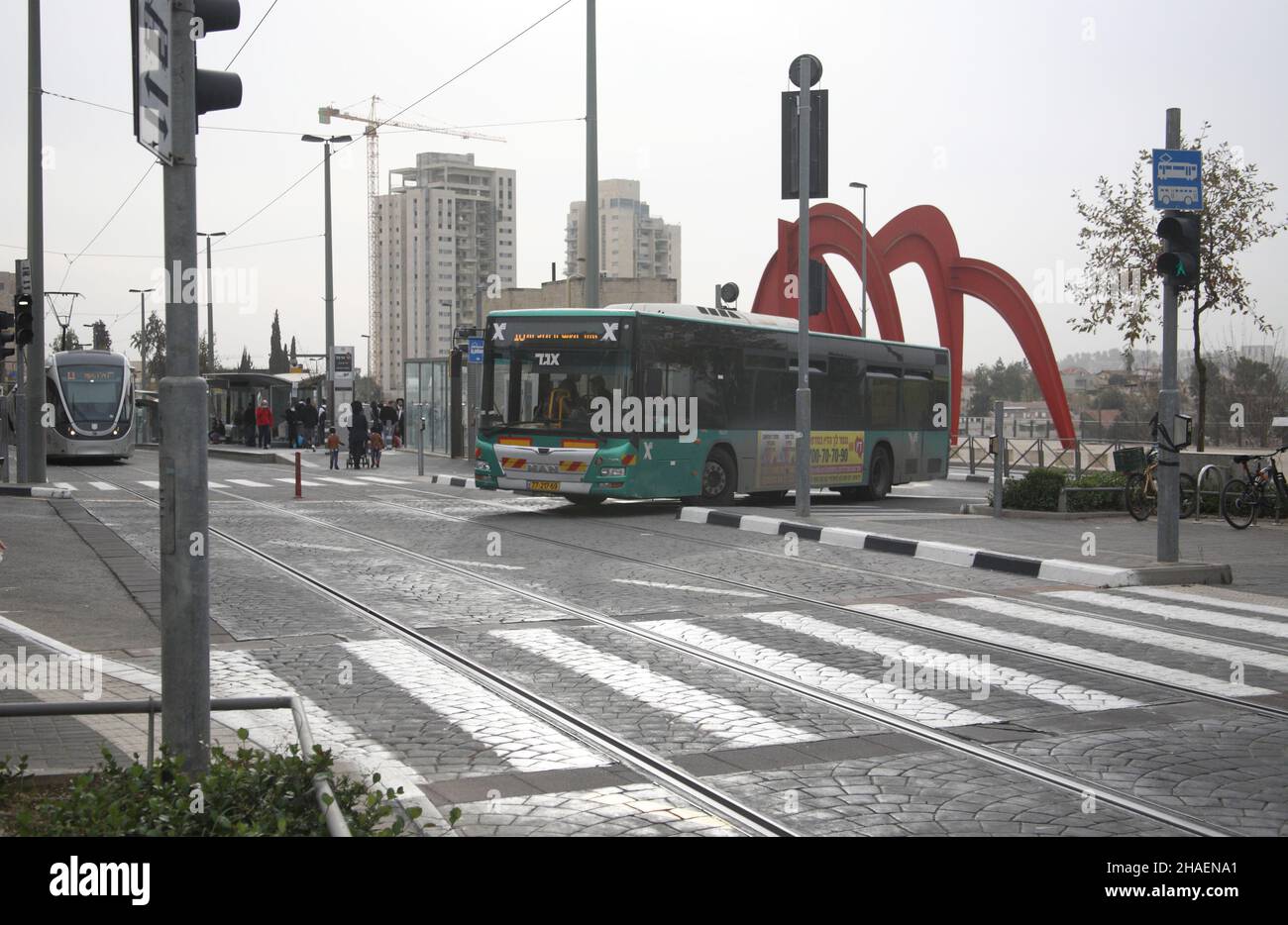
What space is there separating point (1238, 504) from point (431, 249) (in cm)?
9516

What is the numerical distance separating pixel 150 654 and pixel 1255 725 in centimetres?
668

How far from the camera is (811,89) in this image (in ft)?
60.0

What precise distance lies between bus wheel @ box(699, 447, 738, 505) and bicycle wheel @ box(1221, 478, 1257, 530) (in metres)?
7.14

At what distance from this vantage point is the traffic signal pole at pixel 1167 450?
506 inches

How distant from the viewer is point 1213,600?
37.8 ft

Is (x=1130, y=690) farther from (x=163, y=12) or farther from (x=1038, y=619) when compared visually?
(x=163, y=12)

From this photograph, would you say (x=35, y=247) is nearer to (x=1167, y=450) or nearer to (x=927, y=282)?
(x=1167, y=450)

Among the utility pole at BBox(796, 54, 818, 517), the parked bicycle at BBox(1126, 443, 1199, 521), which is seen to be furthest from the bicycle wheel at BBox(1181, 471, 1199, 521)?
the utility pole at BBox(796, 54, 818, 517)

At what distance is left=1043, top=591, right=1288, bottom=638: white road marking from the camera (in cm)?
1010

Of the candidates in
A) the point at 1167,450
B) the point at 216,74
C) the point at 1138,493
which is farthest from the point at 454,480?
the point at 216,74

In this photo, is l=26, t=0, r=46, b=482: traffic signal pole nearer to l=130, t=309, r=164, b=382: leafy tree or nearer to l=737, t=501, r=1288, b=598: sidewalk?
l=737, t=501, r=1288, b=598: sidewalk

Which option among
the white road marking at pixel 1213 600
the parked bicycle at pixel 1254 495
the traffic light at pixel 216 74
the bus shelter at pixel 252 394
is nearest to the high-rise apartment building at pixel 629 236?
the bus shelter at pixel 252 394

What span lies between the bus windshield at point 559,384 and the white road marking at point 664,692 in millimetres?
9789
